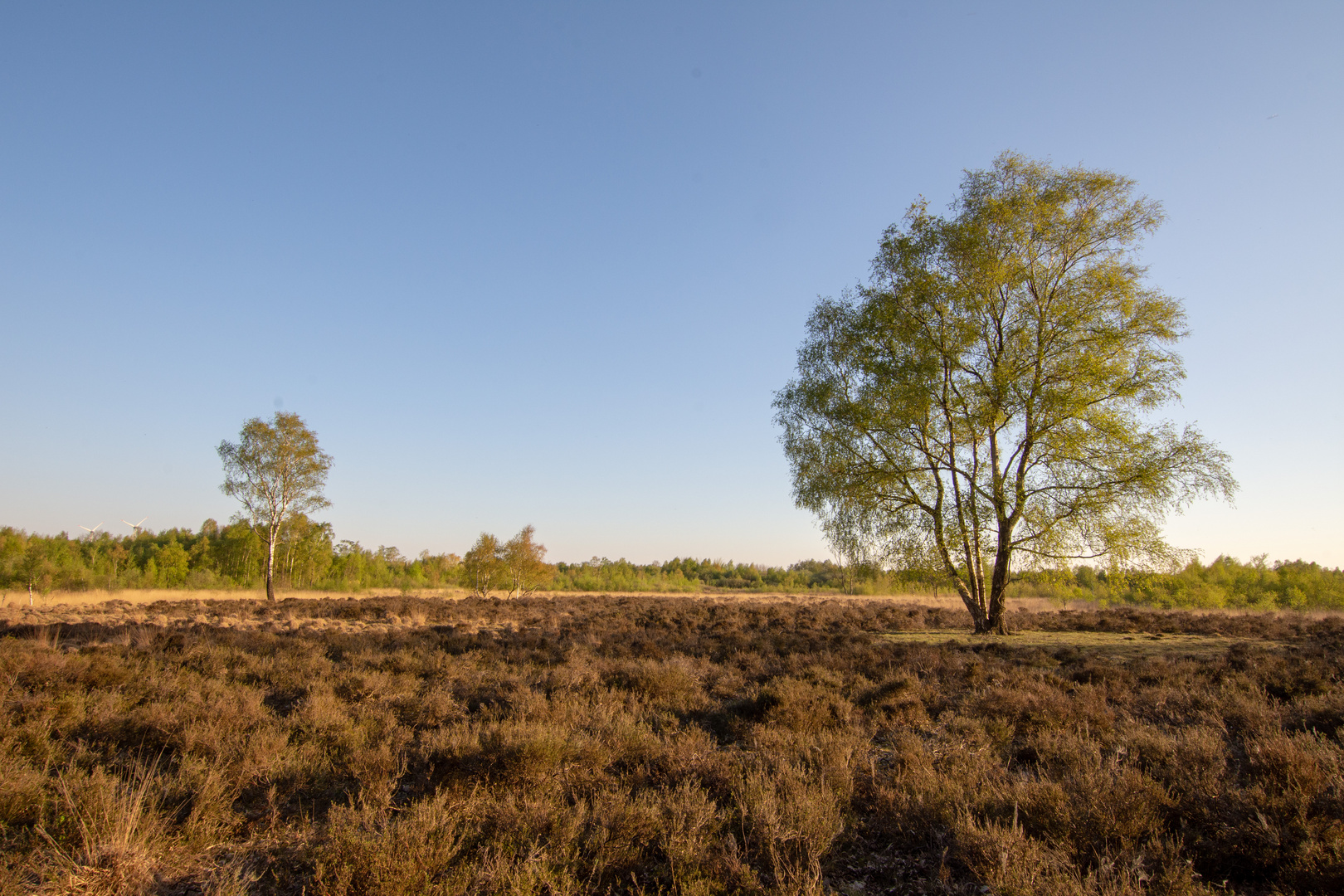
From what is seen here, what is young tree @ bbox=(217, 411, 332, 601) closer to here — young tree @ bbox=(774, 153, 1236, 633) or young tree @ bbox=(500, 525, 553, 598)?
young tree @ bbox=(500, 525, 553, 598)

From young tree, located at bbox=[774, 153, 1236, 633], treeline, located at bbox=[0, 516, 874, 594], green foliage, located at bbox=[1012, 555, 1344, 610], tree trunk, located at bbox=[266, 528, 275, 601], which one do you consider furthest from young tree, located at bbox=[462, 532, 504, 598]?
green foliage, located at bbox=[1012, 555, 1344, 610]

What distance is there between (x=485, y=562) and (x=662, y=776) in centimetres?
3867

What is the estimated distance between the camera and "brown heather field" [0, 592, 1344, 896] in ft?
12.4

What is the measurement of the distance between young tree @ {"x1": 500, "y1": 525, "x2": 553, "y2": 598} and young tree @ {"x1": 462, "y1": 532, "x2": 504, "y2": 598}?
525 mm

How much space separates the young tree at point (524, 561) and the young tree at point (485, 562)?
0.52 metres

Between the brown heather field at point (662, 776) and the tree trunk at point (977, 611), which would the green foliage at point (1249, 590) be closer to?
the tree trunk at point (977, 611)

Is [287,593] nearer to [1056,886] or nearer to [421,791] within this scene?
[421,791]

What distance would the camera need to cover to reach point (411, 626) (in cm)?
1995

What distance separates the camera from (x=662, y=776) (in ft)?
18.4

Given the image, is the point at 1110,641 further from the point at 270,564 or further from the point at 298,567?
the point at 298,567

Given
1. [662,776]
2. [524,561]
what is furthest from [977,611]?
[524,561]

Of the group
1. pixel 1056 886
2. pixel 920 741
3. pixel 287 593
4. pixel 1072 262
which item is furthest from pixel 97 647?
pixel 287 593

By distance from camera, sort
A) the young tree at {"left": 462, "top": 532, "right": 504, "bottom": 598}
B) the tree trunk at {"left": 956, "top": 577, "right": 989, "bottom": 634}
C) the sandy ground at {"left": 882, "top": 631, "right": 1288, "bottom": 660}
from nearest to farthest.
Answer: the sandy ground at {"left": 882, "top": 631, "right": 1288, "bottom": 660} < the tree trunk at {"left": 956, "top": 577, "right": 989, "bottom": 634} < the young tree at {"left": 462, "top": 532, "right": 504, "bottom": 598}

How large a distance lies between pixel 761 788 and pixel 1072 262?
1719cm
